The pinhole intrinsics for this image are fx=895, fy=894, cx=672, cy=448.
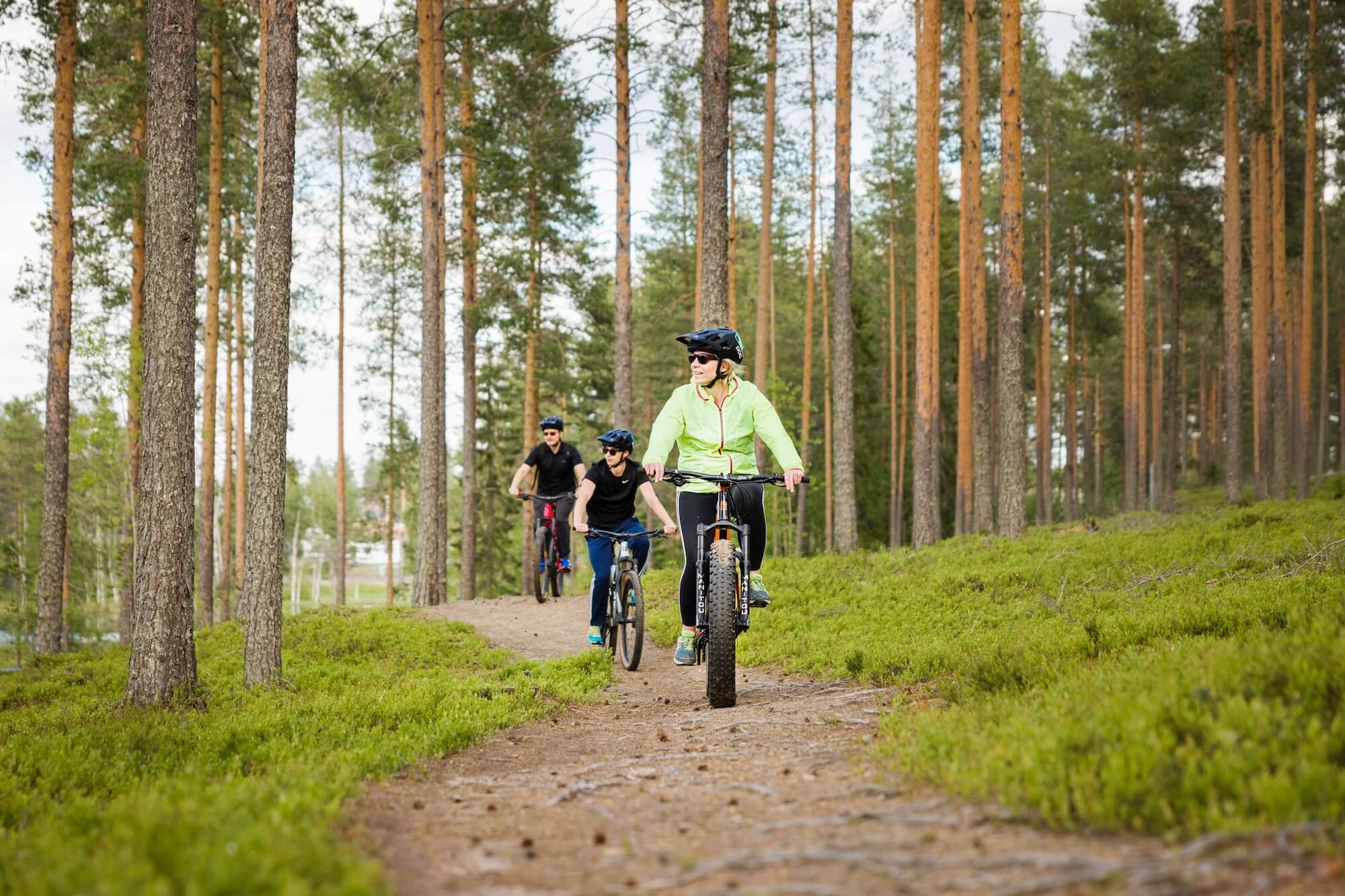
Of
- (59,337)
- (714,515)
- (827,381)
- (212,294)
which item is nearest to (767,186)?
(827,381)

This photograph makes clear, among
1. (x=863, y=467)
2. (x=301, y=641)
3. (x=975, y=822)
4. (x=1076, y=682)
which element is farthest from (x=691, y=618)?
(x=863, y=467)

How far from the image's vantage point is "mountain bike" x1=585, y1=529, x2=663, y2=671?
8750mm

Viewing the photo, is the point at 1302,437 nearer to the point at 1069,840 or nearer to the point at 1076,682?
the point at 1076,682

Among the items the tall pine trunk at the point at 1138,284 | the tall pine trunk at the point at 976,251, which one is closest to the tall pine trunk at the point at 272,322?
the tall pine trunk at the point at 976,251

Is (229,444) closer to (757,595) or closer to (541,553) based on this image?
(541,553)

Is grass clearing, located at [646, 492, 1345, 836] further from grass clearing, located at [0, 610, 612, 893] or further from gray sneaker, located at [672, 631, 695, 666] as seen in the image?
grass clearing, located at [0, 610, 612, 893]

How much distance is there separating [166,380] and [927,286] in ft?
46.1

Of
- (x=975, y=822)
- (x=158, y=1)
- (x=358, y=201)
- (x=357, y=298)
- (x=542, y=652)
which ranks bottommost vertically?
(x=542, y=652)

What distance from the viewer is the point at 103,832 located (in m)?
3.80

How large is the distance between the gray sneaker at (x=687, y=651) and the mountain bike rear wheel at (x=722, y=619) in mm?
346

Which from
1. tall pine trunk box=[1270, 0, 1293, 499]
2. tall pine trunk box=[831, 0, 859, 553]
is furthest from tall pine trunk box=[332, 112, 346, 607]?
tall pine trunk box=[1270, 0, 1293, 499]

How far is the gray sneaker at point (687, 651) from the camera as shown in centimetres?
714

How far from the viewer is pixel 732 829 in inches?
146

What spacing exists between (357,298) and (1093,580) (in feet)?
95.4
